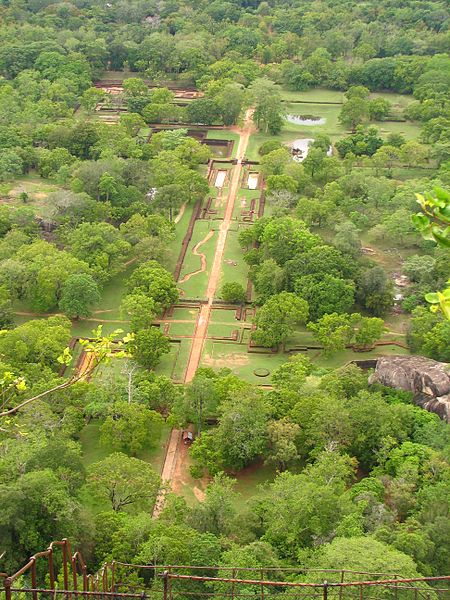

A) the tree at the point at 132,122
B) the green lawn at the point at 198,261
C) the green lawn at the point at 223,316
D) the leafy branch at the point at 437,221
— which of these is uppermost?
the leafy branch at the point at 437,221

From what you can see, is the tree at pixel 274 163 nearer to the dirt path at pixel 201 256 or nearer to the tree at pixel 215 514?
the dirt path at pixel 201 256

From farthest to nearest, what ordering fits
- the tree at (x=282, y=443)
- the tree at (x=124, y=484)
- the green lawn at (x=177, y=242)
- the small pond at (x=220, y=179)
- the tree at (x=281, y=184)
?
the small pond at (x=220, y=179)
the tree at (x=281, y=184)
the green lawn at (x=177, y=242)
the tree at (x=282, y=443)
the tree at (x=124, y=484)

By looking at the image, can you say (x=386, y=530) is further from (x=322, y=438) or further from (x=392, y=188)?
(x=392, y=188)

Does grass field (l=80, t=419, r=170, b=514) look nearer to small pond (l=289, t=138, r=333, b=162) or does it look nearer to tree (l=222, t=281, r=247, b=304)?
tree (l=222, t=281, r=247, b=304)

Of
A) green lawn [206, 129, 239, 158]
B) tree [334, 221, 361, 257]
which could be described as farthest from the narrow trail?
tree [334, 221, 361, 257]

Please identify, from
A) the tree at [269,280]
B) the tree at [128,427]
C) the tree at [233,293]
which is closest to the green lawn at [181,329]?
the tree at [233,293]

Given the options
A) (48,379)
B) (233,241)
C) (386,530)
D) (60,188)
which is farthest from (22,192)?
(386,530)
